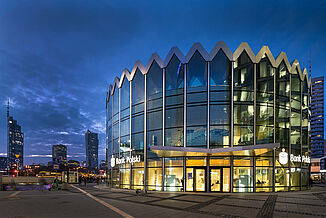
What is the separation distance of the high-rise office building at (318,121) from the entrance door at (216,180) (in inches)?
7521

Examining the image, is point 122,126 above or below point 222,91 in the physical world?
below

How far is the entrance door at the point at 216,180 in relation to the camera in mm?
23844

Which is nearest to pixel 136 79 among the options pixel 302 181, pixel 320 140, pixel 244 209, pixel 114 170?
pixel 114 170

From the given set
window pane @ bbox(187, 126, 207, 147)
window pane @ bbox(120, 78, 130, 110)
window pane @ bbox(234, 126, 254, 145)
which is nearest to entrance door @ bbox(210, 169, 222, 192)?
window pane @ bbox(187, 126, 207, 147)

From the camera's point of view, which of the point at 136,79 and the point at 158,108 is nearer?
the point at 158,108

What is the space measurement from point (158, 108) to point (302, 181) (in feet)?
68.7

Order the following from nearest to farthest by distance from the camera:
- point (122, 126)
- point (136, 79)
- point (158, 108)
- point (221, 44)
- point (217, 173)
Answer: point (217, 173) < point (221, 44) < point (158, 108) < point (136, 79) < point (122, 126)

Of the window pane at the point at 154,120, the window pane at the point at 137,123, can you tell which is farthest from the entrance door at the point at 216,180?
the window pane at the point at 137,123

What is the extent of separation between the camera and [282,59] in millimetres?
27891

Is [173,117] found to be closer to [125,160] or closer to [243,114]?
[243,114]

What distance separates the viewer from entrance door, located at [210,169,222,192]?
23844mm

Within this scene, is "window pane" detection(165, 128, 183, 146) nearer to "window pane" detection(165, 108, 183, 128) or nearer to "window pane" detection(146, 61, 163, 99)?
"window pane" detection(165, 108, 183, 128)

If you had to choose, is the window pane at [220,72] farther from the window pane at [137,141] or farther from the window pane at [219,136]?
the window pane at [137,141]

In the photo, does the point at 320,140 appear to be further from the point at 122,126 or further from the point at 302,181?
the point at 122,126
